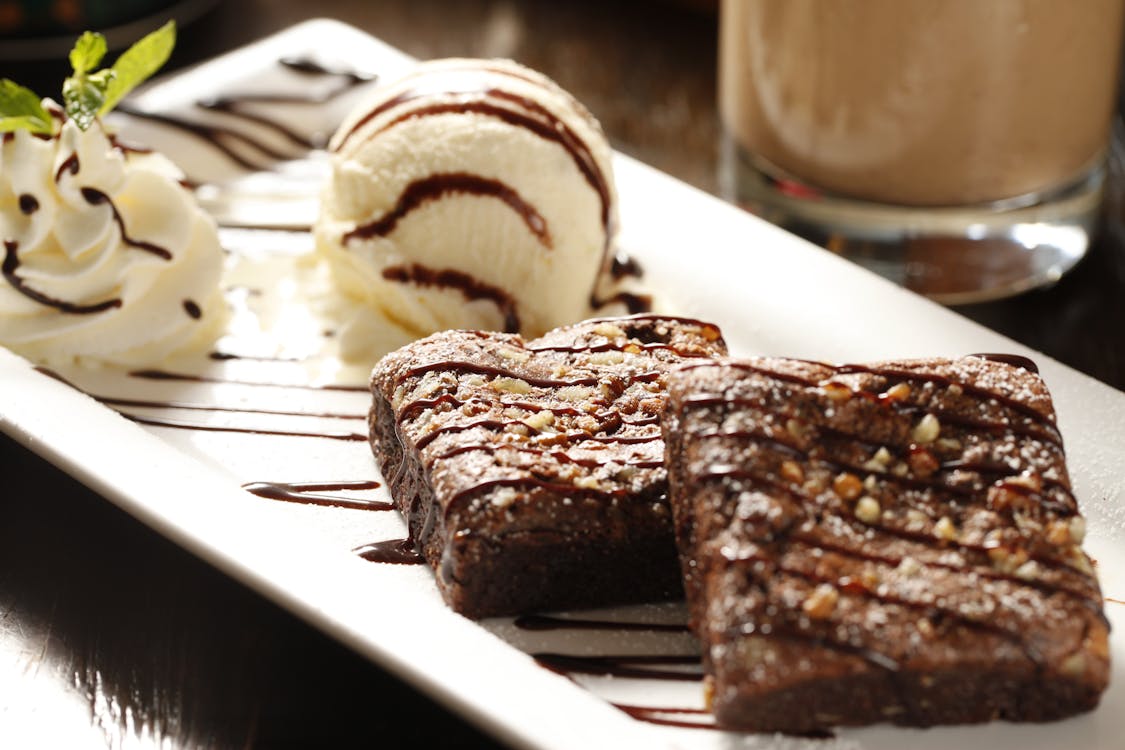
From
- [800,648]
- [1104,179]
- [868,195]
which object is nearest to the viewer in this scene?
[800,648]

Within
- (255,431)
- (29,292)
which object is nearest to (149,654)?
(255,431)

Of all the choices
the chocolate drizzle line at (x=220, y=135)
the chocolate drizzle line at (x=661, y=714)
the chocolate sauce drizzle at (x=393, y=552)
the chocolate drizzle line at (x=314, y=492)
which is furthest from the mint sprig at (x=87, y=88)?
the chocolate drizzle line at (x=661, y=714)

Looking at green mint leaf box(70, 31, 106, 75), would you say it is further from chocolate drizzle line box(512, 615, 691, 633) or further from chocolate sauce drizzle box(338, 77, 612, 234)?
chocolate drizzle line box(512, 615, 691, 633)

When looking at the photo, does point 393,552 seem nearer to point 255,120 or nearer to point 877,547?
point 877,547

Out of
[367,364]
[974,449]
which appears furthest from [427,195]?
[974,449]

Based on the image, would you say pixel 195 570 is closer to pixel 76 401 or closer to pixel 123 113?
pixel 76 401
